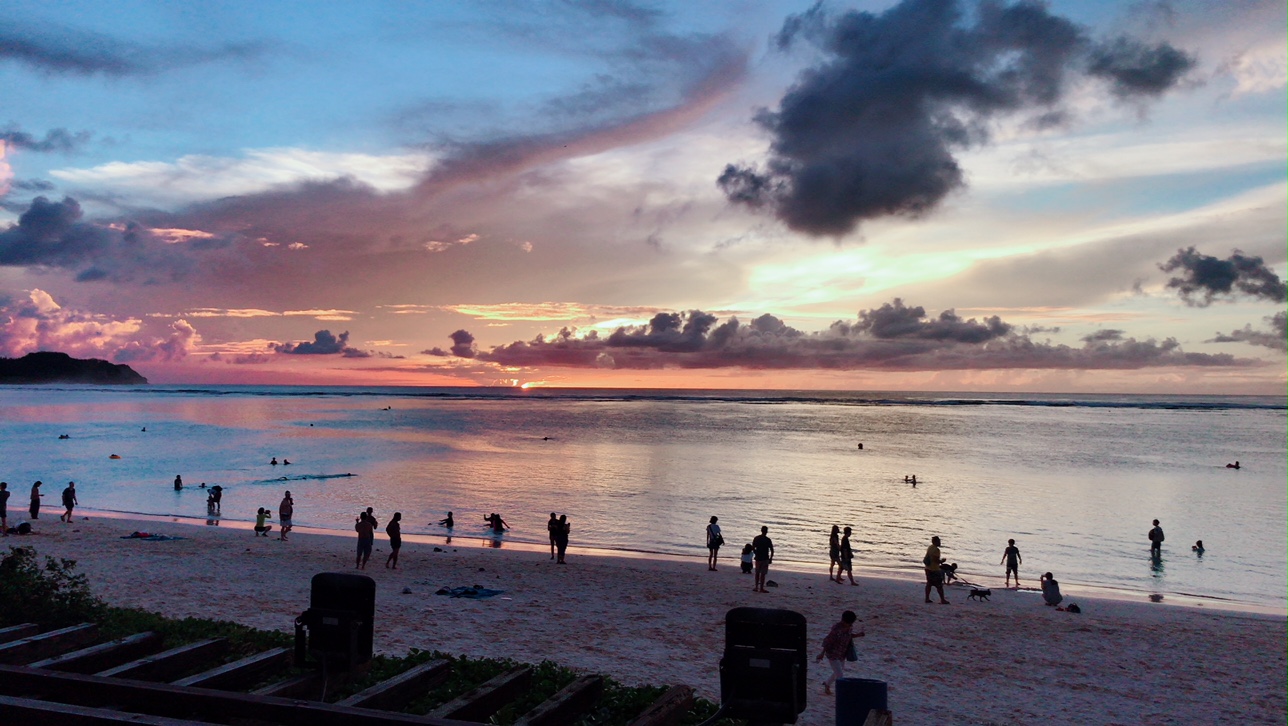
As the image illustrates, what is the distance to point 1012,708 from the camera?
12.3 metres

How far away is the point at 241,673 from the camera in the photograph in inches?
238

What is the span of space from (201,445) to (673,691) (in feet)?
273

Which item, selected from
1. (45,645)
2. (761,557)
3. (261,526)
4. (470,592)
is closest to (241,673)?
(45,645)

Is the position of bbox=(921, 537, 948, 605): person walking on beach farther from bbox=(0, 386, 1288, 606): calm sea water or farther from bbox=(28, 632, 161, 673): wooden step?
bbox=(28, 632, 161, 673): wooden step

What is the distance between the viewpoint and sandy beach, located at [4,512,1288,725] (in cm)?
1301

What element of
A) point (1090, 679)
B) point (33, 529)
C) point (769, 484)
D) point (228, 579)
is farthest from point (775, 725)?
point (769, 484)

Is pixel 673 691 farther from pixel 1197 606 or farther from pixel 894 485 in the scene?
pixel 894 485

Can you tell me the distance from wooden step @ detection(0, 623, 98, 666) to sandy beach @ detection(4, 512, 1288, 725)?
279 inches

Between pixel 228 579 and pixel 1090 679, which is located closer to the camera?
pixel 1090 679

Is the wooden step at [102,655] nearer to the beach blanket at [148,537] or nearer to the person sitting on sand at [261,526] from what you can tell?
the beach blanket at [148,537]

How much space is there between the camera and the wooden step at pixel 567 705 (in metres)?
5.42

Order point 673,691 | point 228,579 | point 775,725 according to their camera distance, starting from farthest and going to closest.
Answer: point 228,579 < point 673,691 < point 775,725

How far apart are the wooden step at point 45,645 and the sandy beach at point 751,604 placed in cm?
708

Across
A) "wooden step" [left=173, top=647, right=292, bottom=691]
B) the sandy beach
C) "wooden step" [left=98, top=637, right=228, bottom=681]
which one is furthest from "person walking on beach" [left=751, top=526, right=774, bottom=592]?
"wooden step" [left=98, top=637, right=228, bottom=681]
